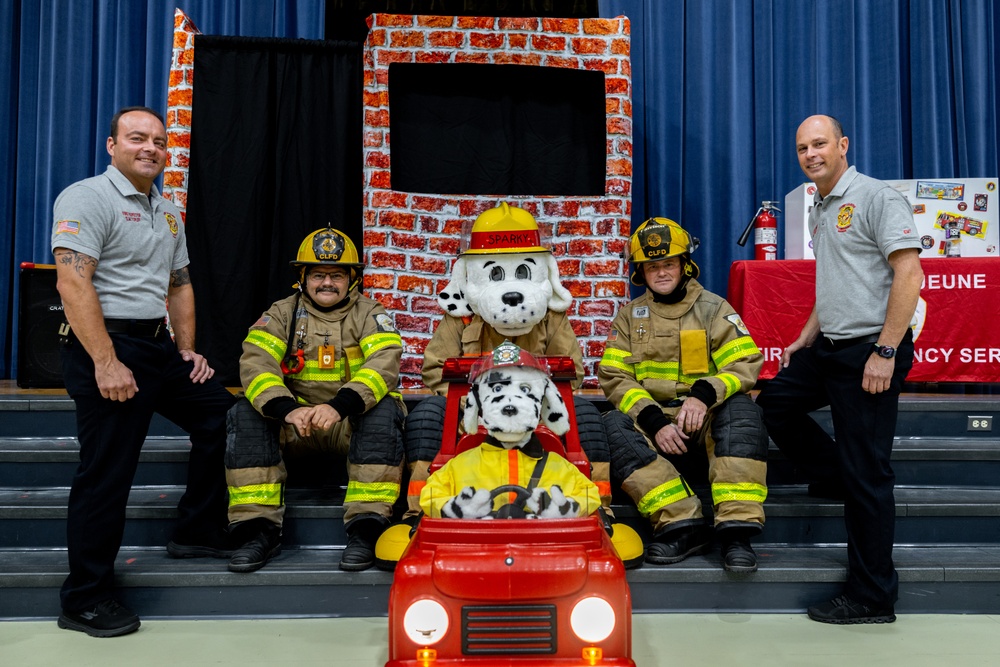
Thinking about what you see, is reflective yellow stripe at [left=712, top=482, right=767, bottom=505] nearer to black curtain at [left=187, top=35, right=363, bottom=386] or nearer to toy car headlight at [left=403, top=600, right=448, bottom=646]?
toy car headlight at [left=403, top=600, right=448, bottom=646]

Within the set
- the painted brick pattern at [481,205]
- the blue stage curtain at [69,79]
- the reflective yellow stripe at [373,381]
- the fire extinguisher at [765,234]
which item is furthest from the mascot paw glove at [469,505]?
the blue stage curtain at [69,79]

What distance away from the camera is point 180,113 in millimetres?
4801

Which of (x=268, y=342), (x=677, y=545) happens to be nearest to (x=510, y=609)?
(x=677, y=545)

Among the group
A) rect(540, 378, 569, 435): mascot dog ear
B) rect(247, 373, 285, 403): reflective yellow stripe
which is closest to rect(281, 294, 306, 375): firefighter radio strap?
rect(247, 373, 285, 403): reflective yellow stripe

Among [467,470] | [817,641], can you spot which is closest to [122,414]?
[467,470]

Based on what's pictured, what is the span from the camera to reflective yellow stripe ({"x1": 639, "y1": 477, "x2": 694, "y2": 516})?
10.1 ft

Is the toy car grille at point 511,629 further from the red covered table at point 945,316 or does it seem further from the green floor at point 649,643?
the red covered table at point 945,316

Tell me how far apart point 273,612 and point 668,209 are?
4.01 meters

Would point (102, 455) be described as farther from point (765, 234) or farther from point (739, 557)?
point (765, 234)

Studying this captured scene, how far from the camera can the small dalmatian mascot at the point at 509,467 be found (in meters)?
2.31

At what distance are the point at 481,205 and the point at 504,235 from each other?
6.16ft

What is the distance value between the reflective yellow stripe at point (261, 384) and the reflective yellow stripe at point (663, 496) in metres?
1.57

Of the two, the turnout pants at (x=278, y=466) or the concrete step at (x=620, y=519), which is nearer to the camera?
the turnout pants at (x=278, y=466)

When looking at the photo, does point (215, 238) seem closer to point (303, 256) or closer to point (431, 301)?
point (431, 301)
